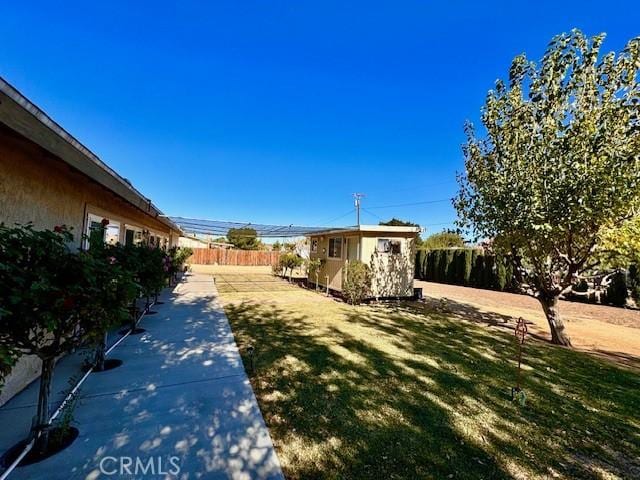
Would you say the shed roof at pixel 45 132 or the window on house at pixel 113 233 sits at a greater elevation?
the shed roof at pixel 45 132

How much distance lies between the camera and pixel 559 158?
213 inches

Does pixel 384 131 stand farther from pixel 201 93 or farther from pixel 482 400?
pixel 482 400

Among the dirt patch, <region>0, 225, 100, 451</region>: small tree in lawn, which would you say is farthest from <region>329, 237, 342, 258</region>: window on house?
<region>0, 225, 100, 451</region>: small tree in lawn

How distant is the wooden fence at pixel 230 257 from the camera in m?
28.0

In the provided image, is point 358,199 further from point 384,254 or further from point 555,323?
point 555,323

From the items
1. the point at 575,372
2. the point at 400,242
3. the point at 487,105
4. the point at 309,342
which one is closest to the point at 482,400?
the point at 575,372

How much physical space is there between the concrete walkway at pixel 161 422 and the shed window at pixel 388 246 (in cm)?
780

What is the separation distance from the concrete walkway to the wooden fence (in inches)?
910

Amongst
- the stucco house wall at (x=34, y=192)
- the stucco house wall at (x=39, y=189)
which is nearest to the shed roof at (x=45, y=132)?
the stucco house wall at (x=34, y=192)

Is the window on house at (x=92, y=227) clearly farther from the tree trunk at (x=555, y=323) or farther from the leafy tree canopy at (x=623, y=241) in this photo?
the tree trunk at (x=555, y=323)

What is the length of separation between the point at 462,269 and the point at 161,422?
18998 mm

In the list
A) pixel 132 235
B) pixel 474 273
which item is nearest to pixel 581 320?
pixel 474 273

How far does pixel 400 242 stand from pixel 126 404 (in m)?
10.0

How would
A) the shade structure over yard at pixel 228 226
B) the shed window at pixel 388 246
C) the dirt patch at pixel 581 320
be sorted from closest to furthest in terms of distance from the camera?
the dirt patch at pixel 581 320 → the shed window at pixel 388 246 → the shade structure over yard at pixel 228 226
